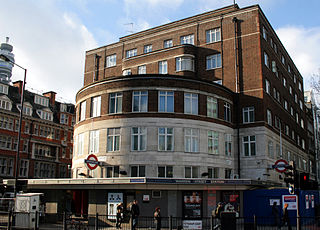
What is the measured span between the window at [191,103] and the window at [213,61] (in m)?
9.24

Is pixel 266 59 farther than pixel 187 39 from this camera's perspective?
No

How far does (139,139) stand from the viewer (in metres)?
31.2

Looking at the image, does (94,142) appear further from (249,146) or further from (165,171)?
(249,146)

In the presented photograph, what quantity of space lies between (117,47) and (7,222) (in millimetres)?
32035

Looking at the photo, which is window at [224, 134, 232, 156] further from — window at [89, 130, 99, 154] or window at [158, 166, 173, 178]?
window at [89, 130, 99, 154]

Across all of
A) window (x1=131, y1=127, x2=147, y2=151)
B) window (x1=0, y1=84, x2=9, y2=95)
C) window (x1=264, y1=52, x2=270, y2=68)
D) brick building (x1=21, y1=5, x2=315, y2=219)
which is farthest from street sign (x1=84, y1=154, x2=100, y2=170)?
window (x1=0, y1=84, x2=9, y2=95)

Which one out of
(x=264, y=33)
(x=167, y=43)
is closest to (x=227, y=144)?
(x=264, y=33)

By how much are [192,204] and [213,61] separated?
1868 centimetres

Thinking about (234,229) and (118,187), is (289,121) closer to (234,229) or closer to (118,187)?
(118,187)

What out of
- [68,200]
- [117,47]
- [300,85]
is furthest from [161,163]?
[300,85]

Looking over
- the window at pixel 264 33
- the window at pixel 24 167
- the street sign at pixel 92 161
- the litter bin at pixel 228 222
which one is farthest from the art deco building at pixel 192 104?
the window at pixel 24 167

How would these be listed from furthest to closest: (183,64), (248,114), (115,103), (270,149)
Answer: (183,64) → (270,149) → (248,114) → (115,103)

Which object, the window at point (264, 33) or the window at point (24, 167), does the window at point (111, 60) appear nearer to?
the window at point (264, 33)

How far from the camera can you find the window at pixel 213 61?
41.1 m
